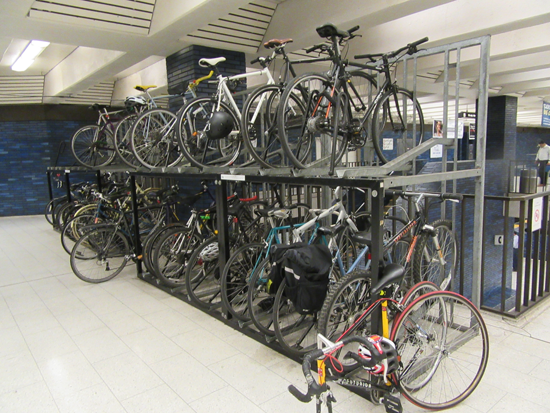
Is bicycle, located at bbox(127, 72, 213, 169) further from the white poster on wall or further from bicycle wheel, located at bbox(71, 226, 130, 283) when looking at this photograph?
the white poster on wall

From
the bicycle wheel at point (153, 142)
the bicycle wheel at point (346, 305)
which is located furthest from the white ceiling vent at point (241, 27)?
the bicycle wheel at point (346, 305)

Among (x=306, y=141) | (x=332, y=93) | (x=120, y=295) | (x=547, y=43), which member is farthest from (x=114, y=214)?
(x=547, y=43)

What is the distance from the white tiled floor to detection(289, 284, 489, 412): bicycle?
0.42 feet

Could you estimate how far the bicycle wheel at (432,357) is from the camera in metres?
2.12

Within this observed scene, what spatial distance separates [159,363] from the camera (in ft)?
9.14

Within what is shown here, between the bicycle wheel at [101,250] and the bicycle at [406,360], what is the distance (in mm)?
3436

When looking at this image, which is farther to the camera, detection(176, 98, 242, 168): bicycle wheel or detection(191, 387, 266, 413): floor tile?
detection(176, 98, 242, 168): bicycle wheel

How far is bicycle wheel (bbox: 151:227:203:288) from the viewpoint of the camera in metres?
4.16

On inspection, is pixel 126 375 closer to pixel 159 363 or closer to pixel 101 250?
pixel 159 363

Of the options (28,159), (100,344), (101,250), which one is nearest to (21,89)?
(28,159)

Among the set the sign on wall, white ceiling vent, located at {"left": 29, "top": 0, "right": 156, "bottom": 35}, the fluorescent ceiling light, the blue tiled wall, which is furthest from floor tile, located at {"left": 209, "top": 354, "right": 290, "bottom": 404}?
the sign on wall

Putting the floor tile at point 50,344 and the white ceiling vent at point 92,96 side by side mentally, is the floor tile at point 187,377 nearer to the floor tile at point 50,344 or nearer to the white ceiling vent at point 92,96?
the floor tile at point 50,344

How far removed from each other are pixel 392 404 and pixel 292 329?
1.10m

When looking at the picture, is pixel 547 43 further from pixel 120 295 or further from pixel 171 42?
pixel 120 295
